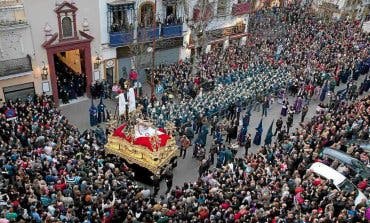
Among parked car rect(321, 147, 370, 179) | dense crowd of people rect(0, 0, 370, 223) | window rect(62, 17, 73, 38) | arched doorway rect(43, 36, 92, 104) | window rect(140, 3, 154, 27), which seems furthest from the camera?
window rect(140, 3, 154, 27)

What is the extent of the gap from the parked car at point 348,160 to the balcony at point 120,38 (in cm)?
1317

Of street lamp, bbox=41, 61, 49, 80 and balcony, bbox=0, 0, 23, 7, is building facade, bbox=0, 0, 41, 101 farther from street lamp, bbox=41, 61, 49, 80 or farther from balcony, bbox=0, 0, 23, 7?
street lamp, bbox=41, 61, 49, 80

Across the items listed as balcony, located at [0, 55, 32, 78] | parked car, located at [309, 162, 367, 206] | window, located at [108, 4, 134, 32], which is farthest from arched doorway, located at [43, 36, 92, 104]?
parked car, located at [309, 162, 367, 206]

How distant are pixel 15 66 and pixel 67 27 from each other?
350cm

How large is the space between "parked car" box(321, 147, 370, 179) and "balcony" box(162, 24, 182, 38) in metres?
13.1

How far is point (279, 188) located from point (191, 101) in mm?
8047

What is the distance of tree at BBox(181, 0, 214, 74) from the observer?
26.7 meters

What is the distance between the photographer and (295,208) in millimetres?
15875

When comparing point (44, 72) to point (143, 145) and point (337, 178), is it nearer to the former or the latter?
point (143, 145)

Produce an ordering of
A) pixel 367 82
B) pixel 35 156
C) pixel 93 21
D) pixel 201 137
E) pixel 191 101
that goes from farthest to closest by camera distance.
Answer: pixel 367 82, pixel 93 21, pixel 191 101, pixel 201 137, pixel 35 156

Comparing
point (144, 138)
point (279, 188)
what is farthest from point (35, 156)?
point (279, 188)

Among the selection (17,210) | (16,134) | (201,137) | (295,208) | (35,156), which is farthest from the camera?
(201,137)

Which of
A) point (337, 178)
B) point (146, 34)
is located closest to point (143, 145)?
point (337, 178)

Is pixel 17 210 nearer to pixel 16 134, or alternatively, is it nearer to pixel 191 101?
pixel 16 134
